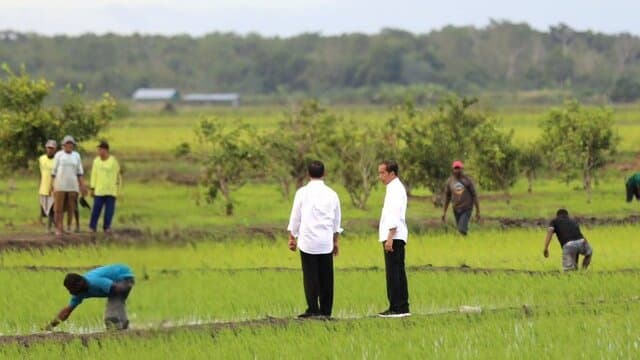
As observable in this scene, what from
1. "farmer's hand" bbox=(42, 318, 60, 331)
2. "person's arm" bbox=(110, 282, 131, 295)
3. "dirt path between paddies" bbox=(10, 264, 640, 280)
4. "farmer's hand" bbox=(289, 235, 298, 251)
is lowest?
"dirt path between paddies" bbox=(10, 264, 640, 280)

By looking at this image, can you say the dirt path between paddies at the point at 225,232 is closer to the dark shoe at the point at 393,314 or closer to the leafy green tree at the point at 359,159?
the dark shoe at the point at 393,314

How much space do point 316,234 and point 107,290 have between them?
186cm

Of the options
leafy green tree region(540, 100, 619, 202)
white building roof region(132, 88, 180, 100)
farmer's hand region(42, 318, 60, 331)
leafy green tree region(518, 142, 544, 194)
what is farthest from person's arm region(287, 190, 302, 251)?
white building roof region(132, 88, 180, 100)

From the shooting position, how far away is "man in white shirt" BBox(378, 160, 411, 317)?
39.7 ft

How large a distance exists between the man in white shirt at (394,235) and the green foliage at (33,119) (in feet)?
47.5

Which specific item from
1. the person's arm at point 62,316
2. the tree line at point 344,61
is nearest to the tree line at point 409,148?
the person's arm at point 62,316

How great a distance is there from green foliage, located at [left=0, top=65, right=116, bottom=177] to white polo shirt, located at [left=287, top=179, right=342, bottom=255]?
560 inches

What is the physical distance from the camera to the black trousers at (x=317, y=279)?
483 inches

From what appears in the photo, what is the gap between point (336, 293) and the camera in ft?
47.4

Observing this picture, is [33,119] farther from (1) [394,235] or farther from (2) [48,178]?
(1) [394,235]

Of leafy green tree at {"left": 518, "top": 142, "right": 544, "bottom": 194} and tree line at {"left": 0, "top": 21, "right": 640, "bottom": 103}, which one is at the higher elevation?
tree line at {"left": 0, "top": 21, "right": 640, "bottom": 103}

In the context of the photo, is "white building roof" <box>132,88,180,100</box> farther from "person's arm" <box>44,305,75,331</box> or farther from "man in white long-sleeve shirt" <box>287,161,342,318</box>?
"person's arm" <box>44,305,75,331</box>

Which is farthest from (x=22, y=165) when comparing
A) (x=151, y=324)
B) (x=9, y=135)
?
(x=151, y=324)

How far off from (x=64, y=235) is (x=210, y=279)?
14.9ft
